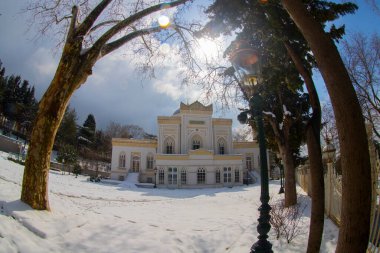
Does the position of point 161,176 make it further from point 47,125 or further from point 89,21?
point 47,125

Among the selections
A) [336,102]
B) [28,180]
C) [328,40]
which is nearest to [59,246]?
[28,180]

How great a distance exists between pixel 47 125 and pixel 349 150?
240 inches

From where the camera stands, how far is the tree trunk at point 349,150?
2.61 meters

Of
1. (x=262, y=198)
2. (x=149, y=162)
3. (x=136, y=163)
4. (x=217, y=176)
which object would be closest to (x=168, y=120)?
(x=149, y=162)

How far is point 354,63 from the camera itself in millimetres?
20672

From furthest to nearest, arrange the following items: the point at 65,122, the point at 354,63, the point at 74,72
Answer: the point at 65,122 < the point at 354,63 < the point at 74,72

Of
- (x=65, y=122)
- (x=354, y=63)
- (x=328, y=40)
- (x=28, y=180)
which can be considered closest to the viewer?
(x=328, y=40)

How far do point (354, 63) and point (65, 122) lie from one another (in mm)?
52403

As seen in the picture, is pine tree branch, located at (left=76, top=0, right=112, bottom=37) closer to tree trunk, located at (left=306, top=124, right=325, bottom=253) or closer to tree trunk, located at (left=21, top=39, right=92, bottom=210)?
tree trunk, located at (left=21, top=39, right=92, bottom=210)

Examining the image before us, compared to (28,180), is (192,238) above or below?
below

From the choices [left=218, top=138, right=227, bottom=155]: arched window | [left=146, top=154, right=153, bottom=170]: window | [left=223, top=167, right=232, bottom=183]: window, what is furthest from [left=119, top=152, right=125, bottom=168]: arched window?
[left=223, top=167, right=232, bottom=183]: window

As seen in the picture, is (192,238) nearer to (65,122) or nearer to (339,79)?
(339,79)

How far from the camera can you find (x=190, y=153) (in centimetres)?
3672

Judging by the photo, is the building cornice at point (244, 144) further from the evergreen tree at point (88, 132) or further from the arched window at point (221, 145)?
the evergreen tree at point (88, 132)
